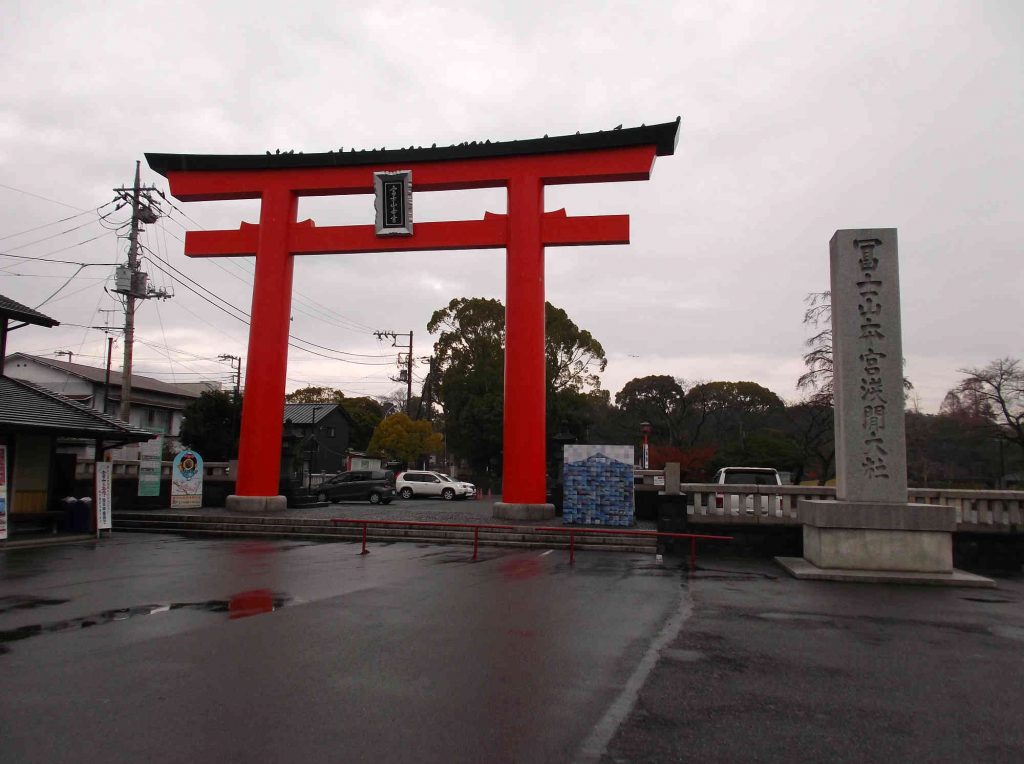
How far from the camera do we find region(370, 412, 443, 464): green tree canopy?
1838 inches

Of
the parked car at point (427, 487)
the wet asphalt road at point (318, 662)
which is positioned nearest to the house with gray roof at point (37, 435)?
the wet asphalt road at point (318, 662)

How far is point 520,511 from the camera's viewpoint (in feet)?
60.2

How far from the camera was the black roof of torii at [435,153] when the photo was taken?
18.6 meters

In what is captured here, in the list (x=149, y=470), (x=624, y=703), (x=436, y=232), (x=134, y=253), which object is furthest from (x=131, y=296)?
(x=624, y=703)

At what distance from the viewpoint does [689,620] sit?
7.59 m

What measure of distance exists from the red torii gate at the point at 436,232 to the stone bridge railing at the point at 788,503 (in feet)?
16.9

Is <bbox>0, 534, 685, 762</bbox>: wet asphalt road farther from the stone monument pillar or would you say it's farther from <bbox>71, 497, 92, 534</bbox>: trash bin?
<bbox>71, 497, 92, 534</bbox>: trash bin

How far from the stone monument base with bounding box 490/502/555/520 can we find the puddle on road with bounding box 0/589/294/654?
9.72 m

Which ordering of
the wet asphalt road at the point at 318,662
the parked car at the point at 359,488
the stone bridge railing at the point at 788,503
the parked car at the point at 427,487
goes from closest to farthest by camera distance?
the wet asphalt road at the point at 318,662 → the stone bridge railing at the point at 788,503 → the parked car at the point at 359,488 → the parked car at the point at 427,487

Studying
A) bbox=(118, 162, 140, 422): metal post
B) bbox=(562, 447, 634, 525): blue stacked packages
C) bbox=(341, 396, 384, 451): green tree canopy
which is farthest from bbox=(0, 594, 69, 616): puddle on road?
bbox=(341, 396, 384, 451): green tree canopy

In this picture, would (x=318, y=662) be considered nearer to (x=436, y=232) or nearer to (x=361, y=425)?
(x=436, y=232)

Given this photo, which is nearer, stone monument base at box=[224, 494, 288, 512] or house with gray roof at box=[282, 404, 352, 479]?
stone monument base at box=[224, 494, 288, 512]

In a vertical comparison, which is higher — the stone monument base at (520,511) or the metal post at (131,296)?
the metal post at (131,296)

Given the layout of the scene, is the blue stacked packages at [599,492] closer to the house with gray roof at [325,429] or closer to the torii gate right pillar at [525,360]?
the torii gate right pillar at [525,360]
